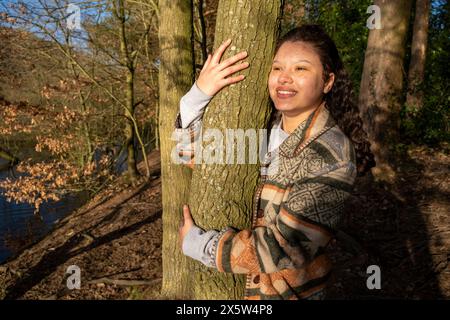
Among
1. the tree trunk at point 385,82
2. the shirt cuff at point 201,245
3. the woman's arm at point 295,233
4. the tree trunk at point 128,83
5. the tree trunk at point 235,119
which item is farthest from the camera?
the tree trunk at point 128,83

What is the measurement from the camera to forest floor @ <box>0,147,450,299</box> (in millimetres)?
4199

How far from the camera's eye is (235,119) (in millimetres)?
1908

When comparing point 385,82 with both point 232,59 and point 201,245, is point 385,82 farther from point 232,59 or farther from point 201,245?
point 201,245

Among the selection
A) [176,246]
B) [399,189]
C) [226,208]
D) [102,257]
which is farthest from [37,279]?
[399,189]

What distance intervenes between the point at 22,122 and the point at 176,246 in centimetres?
960

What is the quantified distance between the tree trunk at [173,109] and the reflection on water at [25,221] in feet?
23.4

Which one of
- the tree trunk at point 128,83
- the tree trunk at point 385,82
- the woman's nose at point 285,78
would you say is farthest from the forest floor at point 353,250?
the woman's nose at point 285,78

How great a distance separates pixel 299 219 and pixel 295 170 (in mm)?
276

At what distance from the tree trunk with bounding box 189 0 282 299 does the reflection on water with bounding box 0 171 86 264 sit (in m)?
9.10

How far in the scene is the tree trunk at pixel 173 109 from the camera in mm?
3840

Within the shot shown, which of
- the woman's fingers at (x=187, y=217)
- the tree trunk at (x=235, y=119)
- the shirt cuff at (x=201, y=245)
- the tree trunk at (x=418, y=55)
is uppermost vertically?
the tree trunk at (x=418, y=55)

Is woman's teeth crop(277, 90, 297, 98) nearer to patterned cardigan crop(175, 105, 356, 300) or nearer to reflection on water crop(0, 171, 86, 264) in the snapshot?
patterned cardigan crop(175, 105, 356, 300)

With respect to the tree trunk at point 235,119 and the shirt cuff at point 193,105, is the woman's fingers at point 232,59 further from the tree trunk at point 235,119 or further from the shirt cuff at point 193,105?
the shirt cuff at point 193,105

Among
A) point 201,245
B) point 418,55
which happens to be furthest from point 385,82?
point 201,245
